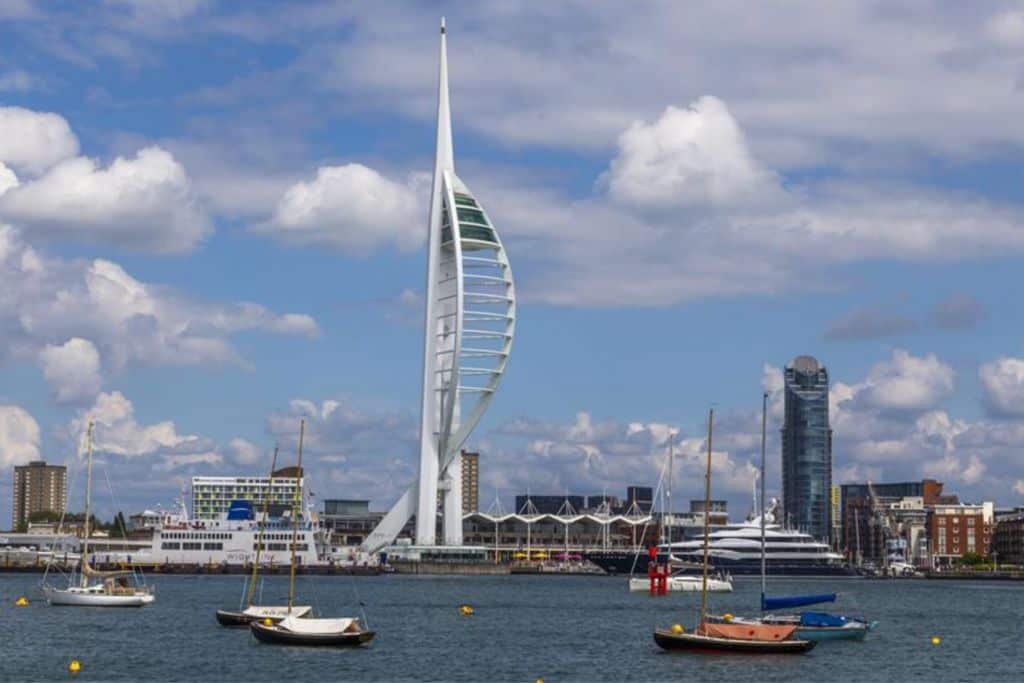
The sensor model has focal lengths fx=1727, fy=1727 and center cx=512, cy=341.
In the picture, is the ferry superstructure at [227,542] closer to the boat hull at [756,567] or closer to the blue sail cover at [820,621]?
the boat hull at [756,567]

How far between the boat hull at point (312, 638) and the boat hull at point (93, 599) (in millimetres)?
28423

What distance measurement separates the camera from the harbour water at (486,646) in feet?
165

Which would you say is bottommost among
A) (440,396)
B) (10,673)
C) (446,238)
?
(10,673)

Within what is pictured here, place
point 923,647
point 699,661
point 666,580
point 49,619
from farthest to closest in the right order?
1. point 666,580
2. point 49,619
3. point 923,647
4. point 699,661

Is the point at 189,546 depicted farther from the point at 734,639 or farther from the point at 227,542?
the point at 734,639

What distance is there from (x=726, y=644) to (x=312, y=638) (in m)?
13.1

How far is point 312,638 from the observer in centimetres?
5516

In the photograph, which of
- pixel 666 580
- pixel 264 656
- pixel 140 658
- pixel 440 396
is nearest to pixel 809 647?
pixel 264 656

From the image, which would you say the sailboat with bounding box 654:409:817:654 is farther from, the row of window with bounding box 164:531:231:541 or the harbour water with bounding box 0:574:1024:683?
the row of window with bounding box 164:531:231:541

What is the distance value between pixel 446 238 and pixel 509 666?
102531 mm

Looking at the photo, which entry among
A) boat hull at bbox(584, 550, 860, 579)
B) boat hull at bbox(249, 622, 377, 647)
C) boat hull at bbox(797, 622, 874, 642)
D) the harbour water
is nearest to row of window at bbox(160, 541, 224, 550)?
boat hull at bbox(584, 550, 860, 579)

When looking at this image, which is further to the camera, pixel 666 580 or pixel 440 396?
pixel 440 396

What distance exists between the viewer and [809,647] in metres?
54.9

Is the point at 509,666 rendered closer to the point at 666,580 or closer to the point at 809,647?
the point at 809,647
